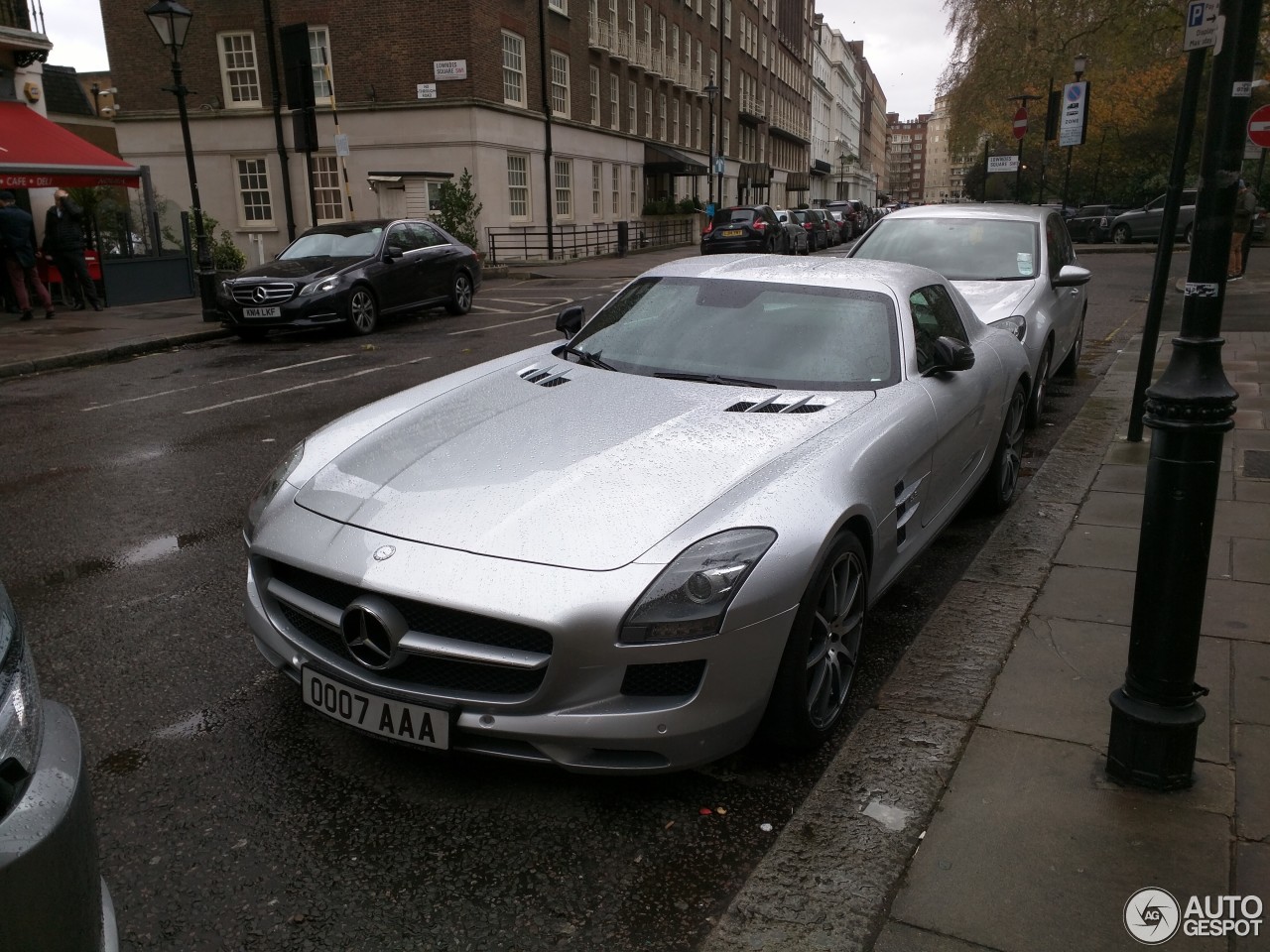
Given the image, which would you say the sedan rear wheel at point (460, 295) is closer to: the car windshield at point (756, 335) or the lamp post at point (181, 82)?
the lamp post at point (181, 82)

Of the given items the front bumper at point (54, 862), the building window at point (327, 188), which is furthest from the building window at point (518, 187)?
the front bumper at point (54, 862)

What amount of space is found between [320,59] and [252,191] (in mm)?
4354

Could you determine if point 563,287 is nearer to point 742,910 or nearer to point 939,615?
point 939,615

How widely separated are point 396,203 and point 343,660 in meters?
25.7

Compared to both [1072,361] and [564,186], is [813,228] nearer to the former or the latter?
[564,186]

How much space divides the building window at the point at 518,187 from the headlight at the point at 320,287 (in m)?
16.7

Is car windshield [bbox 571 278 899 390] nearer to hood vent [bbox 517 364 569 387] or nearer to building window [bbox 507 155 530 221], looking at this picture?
hood vent [bbox 517 364 569 387]

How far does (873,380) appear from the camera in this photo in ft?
12.9

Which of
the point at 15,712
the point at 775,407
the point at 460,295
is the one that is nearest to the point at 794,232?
the point at 460,295

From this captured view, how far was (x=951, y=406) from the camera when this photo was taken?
13.8 ft

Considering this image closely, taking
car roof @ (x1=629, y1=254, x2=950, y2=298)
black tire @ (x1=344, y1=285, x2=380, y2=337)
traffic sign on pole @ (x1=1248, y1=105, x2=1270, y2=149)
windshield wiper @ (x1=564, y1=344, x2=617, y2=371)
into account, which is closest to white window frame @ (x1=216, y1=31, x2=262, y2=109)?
black tire @ (x1=344, y1=285, x2=380, y2=337)

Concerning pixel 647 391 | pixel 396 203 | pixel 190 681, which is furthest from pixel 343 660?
pixel 396 203

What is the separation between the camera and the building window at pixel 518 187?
29.5 metres

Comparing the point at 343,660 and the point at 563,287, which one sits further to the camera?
the point at 563,287
